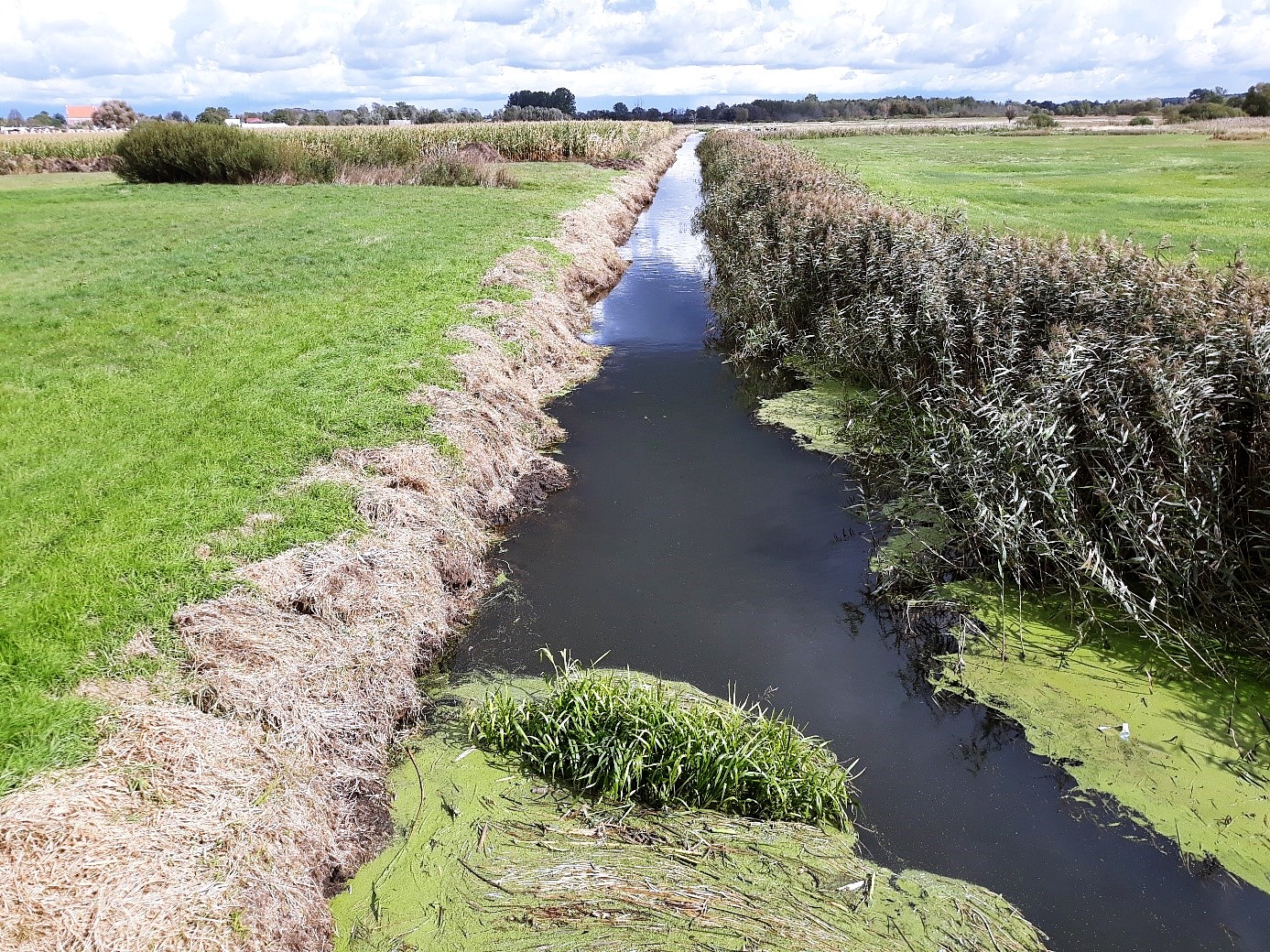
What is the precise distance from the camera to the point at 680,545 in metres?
7.45

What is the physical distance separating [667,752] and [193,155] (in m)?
31.2

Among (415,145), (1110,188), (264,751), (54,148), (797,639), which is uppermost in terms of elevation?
(54,148)

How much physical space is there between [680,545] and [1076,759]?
364 cm

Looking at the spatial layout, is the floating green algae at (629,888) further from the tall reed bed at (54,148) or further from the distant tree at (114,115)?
the distant tree at (114,115)

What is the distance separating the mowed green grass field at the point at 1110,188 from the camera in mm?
16484

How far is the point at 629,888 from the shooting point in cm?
394

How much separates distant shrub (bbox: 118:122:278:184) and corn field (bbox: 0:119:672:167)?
1.29 m

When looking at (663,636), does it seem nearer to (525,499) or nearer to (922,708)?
(922,708)

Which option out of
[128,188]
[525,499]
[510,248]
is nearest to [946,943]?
[525,499]

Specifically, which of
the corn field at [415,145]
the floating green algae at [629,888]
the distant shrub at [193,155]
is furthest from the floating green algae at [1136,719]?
the distant shrub at [193,155]

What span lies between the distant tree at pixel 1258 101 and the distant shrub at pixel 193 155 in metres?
79.3

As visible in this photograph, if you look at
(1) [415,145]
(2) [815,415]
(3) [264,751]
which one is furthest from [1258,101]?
(3) [264,751]

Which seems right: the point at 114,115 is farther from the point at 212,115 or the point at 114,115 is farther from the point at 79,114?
the point at 79,114

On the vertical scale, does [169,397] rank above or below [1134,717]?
above
